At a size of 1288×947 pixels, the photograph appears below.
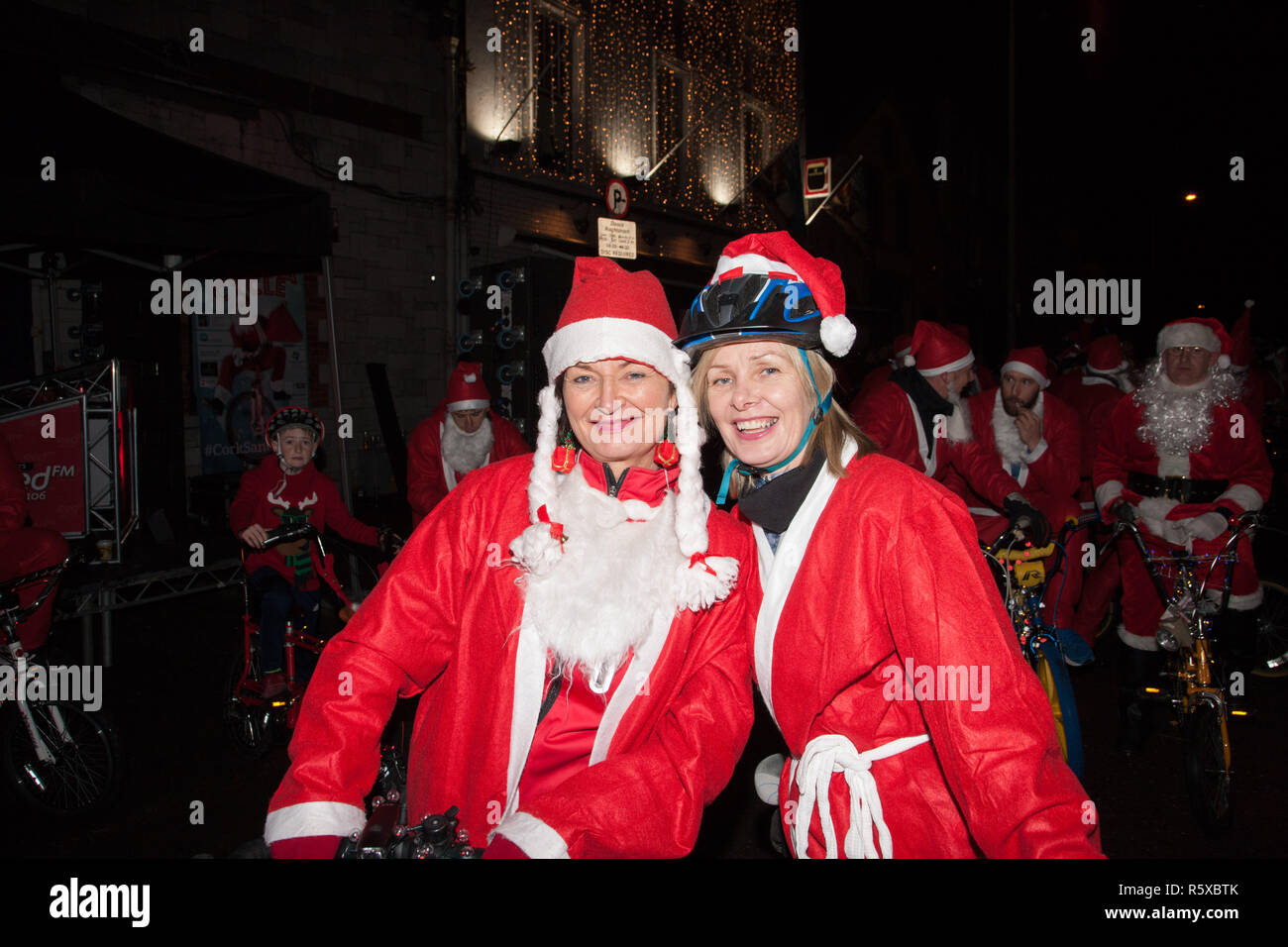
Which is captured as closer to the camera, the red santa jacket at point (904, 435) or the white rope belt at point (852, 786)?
the white rope belt at point (852, 786)

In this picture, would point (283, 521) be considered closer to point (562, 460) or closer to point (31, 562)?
point (31, 562)

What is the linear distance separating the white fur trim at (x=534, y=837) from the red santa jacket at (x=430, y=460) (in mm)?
5174

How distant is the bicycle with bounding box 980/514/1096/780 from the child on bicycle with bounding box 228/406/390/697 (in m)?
3.29

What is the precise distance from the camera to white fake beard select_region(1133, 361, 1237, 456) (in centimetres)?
472

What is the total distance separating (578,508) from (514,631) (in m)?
0.38

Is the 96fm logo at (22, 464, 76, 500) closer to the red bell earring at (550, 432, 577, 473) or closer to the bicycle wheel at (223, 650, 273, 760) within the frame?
the bicycle wheel at (223, 650, 273, 760)

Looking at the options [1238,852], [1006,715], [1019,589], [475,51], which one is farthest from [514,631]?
[475,51]

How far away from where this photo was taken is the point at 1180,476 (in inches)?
189

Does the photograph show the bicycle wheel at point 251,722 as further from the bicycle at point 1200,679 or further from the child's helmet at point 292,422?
the bicycle at point 1200,679

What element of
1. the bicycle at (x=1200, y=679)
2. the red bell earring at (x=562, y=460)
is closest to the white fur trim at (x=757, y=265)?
the red bell earring at (x=562, y=460)

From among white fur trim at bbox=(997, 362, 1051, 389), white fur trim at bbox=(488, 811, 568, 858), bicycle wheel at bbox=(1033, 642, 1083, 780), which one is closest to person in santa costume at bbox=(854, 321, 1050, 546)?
white fur trim at bbox=(997, 362, 1051, 389)

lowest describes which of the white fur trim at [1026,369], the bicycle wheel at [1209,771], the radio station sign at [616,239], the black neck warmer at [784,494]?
the bicycle wheel at [1209,771]

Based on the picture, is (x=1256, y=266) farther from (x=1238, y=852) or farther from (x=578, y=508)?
(x=578, y=508)

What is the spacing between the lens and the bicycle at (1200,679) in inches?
157
